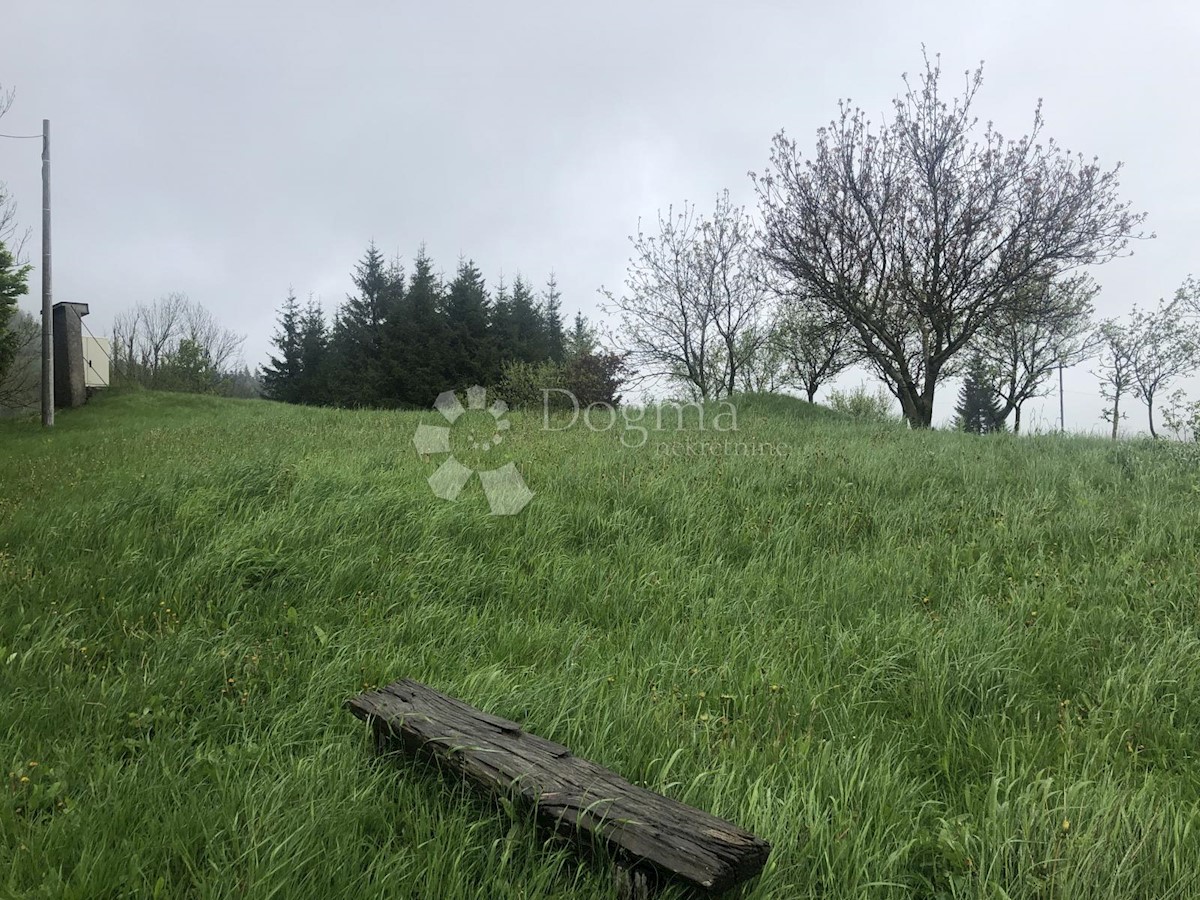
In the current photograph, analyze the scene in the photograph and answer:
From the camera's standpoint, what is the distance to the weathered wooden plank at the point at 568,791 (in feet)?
5.27

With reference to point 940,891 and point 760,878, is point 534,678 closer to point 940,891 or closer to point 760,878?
point 760,878

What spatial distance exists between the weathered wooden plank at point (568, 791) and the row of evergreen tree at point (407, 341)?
2783 centimetres

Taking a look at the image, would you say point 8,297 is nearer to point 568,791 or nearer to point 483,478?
point 483,478

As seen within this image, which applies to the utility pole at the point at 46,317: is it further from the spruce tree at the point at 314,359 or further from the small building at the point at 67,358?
the spruce tree at the point at 314,359

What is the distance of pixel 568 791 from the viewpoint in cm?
187

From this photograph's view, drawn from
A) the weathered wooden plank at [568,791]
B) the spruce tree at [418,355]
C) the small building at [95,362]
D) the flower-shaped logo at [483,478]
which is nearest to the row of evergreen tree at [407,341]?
the spruce tree at [418,355]

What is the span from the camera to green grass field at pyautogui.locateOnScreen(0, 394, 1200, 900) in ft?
6.02

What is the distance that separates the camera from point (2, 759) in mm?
2117

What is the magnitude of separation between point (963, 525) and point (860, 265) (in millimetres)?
12477

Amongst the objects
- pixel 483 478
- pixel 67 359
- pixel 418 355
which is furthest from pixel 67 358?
pixel 483 478

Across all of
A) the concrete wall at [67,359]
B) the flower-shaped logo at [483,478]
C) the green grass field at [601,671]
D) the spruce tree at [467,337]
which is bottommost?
the green grass field at [601,671]

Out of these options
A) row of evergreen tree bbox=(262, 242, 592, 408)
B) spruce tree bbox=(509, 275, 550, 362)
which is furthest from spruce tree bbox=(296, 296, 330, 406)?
spruce tree bbox=(509, 275, 550, 362)

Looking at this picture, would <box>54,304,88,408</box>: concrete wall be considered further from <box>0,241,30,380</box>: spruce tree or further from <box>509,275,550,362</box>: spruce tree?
<box>509,275,550,362</box>: spruce tree

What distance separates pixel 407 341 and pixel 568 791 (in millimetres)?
31746
